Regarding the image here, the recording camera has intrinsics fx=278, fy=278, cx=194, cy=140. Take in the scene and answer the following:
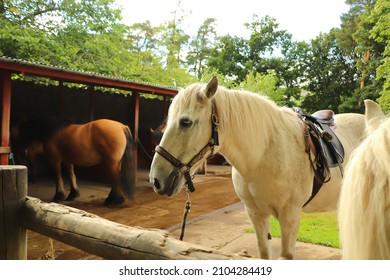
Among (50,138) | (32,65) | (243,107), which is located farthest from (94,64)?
(243,107)

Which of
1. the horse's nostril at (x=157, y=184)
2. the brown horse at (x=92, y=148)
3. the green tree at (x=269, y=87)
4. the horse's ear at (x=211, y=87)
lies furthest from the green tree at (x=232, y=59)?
the horse's nostril at (x=157, y=184)

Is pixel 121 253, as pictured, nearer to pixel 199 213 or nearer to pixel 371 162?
pixel 371 162

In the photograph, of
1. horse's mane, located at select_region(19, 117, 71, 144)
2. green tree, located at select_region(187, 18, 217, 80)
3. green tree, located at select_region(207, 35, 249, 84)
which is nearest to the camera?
horse's mane, located at select_region(19, 117, 71, 144)

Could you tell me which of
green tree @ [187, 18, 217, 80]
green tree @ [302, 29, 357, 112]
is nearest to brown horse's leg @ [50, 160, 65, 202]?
green tree @ [302, 29, 357, 112]

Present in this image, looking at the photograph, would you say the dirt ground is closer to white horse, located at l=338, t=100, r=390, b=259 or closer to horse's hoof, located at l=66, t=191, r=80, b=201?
horse's hoof, located at l=66, t=191, r=80, b=201

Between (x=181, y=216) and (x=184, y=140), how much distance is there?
3.08 m

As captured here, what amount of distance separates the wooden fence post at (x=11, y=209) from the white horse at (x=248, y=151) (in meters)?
0.65

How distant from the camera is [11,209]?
1241 mm

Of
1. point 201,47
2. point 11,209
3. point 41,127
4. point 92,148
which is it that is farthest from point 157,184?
point 201,47

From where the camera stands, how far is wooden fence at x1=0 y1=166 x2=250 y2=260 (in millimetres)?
868

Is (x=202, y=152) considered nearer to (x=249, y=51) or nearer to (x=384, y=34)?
(x=384, y=34)

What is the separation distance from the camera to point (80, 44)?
9.19 m

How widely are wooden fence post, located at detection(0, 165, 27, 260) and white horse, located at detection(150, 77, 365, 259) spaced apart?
2.12ft
